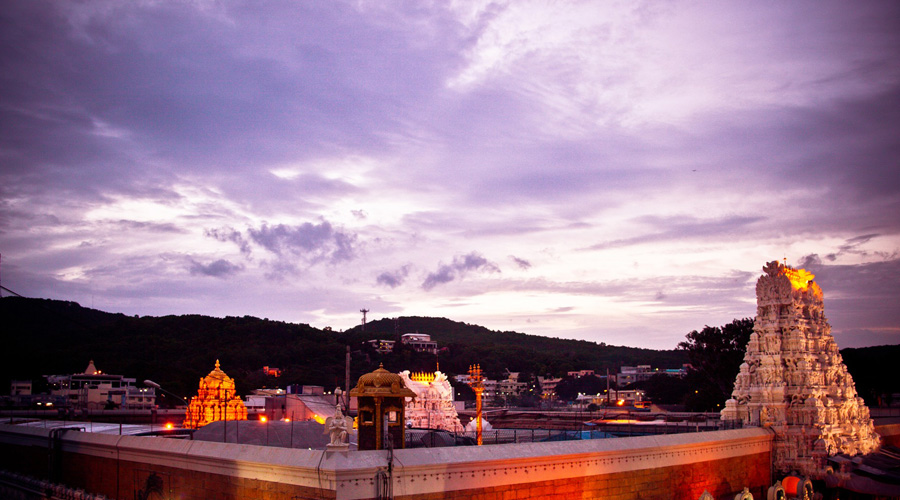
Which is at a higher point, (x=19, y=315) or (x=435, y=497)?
(x=19, y=315)

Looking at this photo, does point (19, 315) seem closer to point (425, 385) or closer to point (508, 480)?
point (425, 385)

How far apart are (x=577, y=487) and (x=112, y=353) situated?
100597 millimetres

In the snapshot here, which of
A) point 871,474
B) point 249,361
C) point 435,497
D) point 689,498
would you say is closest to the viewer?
point 435,497

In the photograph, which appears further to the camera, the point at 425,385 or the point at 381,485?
the point at 425,385

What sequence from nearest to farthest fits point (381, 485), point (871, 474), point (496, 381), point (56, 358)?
point (381, 485) < point (871, 474) < point (56, 358) < point (496, 381)

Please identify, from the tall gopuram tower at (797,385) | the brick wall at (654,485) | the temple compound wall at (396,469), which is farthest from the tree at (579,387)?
the temple compound wall at (396,469)

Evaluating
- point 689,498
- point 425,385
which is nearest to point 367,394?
point 689,498

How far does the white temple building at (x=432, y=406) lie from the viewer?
66250 millimetres

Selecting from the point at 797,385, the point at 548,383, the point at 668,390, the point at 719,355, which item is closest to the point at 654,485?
the point at 797,385

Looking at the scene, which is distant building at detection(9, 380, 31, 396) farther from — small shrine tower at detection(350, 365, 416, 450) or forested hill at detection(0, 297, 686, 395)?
small shrine tower at detection(350, 365, 416, 450)

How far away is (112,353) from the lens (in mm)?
105562

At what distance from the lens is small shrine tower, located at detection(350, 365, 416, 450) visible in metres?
22.7

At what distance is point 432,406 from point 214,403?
896 inches

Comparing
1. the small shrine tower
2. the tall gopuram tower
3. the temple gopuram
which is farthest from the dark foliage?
the small shrine tower
